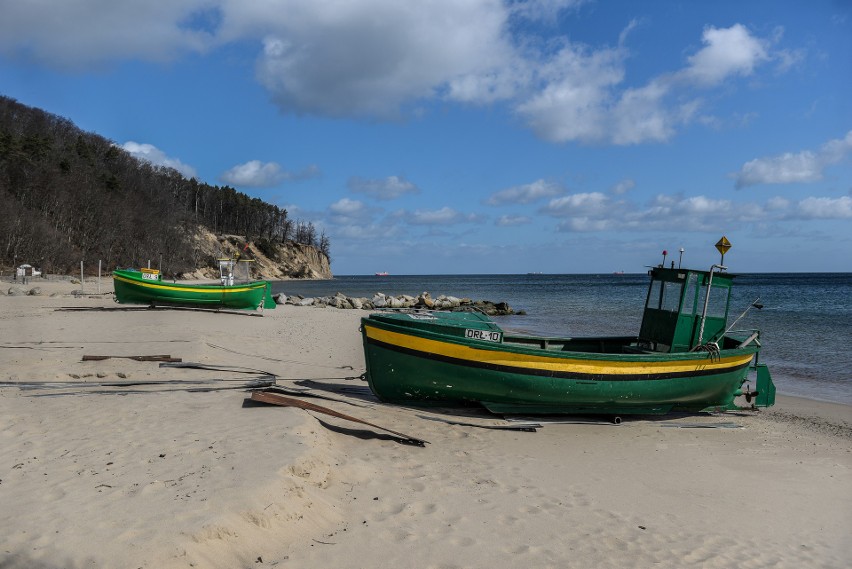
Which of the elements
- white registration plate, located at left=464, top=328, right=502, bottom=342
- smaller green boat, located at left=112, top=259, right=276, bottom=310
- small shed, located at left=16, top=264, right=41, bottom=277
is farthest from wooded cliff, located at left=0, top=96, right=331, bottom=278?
white registration plate, located at left=464, top=328, right=502, bottom=342

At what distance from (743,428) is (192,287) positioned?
2209cm

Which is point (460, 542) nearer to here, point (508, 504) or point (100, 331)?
point (508, 504)

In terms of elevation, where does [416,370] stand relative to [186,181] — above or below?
below

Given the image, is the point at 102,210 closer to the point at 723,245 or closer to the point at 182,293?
the point at 182,293

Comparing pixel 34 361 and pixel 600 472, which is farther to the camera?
pixel 34 361

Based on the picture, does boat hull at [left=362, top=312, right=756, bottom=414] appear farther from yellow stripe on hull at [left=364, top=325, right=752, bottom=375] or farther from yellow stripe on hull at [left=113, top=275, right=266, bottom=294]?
yellow stripe on hull at [left=113, top=275, right=266, bottom=294]

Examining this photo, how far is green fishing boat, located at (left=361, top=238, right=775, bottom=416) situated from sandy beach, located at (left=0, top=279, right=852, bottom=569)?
36 cm

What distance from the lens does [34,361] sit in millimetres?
11086

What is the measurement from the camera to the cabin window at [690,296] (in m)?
10.7

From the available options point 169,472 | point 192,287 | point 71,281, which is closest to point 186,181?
point 71,281

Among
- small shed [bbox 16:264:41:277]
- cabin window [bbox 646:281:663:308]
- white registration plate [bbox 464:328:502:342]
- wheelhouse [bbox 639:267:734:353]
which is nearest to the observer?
white registration plate [bbox 464:328:502:342]

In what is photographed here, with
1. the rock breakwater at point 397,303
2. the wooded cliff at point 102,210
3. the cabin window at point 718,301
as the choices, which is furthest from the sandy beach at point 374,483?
the rock breakwater at point 397,303

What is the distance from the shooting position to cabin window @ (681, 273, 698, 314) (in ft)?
35.0

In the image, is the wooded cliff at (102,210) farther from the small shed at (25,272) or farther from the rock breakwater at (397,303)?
the small shed at (25,272)
